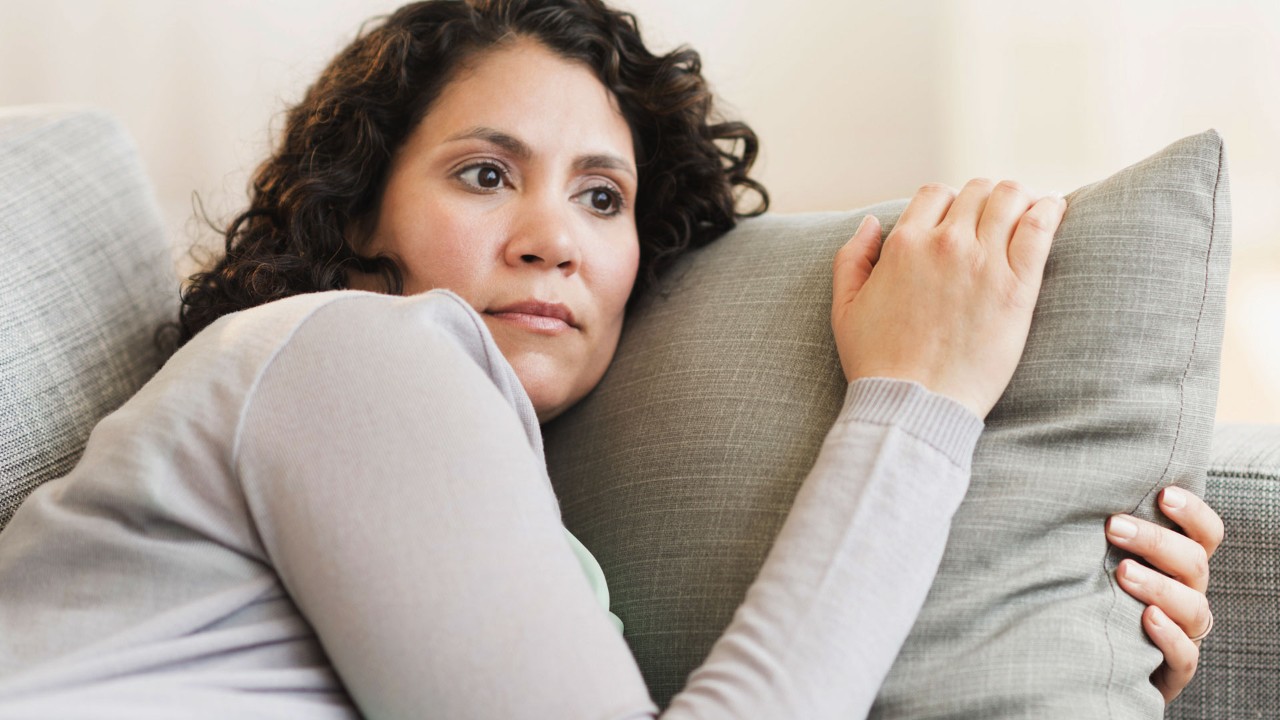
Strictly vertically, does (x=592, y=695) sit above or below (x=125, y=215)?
below

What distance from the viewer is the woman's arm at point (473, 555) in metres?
0.65

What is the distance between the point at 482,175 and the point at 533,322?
17 cm

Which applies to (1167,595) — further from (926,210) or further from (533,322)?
(533,322)

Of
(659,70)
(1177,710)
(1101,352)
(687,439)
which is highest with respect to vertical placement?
(659,70)

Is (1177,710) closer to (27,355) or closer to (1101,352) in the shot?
(1101,352)

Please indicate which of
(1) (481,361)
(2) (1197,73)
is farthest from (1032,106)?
(1) (481,361)

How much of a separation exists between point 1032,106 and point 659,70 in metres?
0.83

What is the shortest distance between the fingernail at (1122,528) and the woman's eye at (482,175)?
0.66 m

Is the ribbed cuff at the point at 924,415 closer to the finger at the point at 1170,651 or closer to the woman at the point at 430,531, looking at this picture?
the woman at the point at 430,531

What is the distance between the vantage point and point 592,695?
0.65 meters

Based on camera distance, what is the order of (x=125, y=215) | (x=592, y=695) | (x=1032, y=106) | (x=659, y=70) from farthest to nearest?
(x=1032, y=106) < (x=659, y=70) < (x=125, y=215) < (x=592, y=695)

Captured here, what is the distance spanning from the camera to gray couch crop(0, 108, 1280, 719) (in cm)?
85

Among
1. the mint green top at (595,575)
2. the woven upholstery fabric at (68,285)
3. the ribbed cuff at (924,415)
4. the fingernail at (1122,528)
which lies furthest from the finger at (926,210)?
the woven upholstery fabric at (68,285)

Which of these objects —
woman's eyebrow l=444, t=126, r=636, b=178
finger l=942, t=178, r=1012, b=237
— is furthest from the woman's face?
finger l=942, t=178, r=1012, b=237
